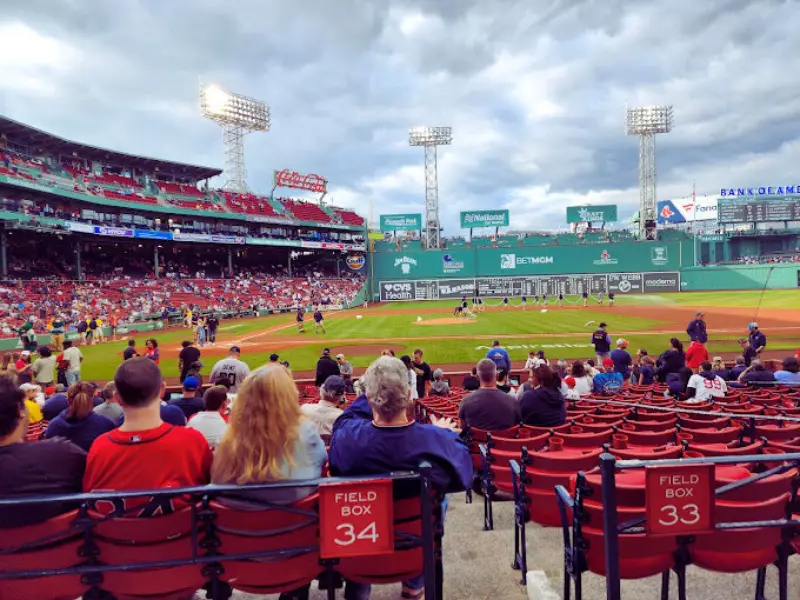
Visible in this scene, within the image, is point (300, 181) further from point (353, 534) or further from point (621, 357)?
point (353, 534)

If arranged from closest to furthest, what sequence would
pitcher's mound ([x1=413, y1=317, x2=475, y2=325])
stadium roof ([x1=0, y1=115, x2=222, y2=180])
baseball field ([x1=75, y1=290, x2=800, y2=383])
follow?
baseball field ([x1=75, y1=290, x2=800, y2=383]) < pitcher's mound ([x1=413, y1=317, x2=475, y2=325]) < stadium roof ([x1=0, y1=115, x2=222, y2=180])

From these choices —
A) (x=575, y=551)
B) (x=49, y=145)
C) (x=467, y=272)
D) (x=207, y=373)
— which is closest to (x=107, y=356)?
(x=207, y=373)

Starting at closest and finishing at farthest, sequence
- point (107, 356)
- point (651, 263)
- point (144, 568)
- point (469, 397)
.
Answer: point (144, 568) < point (469, 397) < point (107, 356) < point (651, 263)

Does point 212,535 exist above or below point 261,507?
below

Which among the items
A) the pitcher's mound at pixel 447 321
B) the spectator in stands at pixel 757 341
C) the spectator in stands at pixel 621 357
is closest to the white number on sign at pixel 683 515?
the spectator in stands at pixel 621 357

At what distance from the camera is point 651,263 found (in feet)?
214

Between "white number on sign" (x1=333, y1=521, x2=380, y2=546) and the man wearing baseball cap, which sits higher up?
"white number on sign" (x1=333, y1=521, x2=380, y2=546)

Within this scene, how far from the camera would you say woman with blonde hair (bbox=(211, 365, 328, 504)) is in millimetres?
2910

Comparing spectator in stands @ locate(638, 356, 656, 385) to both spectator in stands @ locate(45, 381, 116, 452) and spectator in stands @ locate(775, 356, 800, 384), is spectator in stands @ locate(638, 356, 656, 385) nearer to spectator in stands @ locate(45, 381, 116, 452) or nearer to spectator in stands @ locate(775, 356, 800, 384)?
spectator in stands @ locate(775, 356, 800, 384)

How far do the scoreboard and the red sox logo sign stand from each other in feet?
228

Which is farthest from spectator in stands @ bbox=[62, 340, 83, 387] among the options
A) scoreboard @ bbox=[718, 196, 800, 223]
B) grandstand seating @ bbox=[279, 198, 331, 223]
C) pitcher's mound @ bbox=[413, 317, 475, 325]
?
scoreboard @ bbox=[718, 196, 800, 223]

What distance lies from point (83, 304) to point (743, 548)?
148 ft

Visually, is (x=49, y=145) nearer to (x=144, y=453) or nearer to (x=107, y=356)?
(x=107, y=356)

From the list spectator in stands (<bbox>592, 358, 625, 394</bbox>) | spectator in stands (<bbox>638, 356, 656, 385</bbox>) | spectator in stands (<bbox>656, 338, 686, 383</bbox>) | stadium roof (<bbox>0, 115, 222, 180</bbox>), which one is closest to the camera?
spectator in stands (<bbox>656, 338, 686, 383</bbox>)
